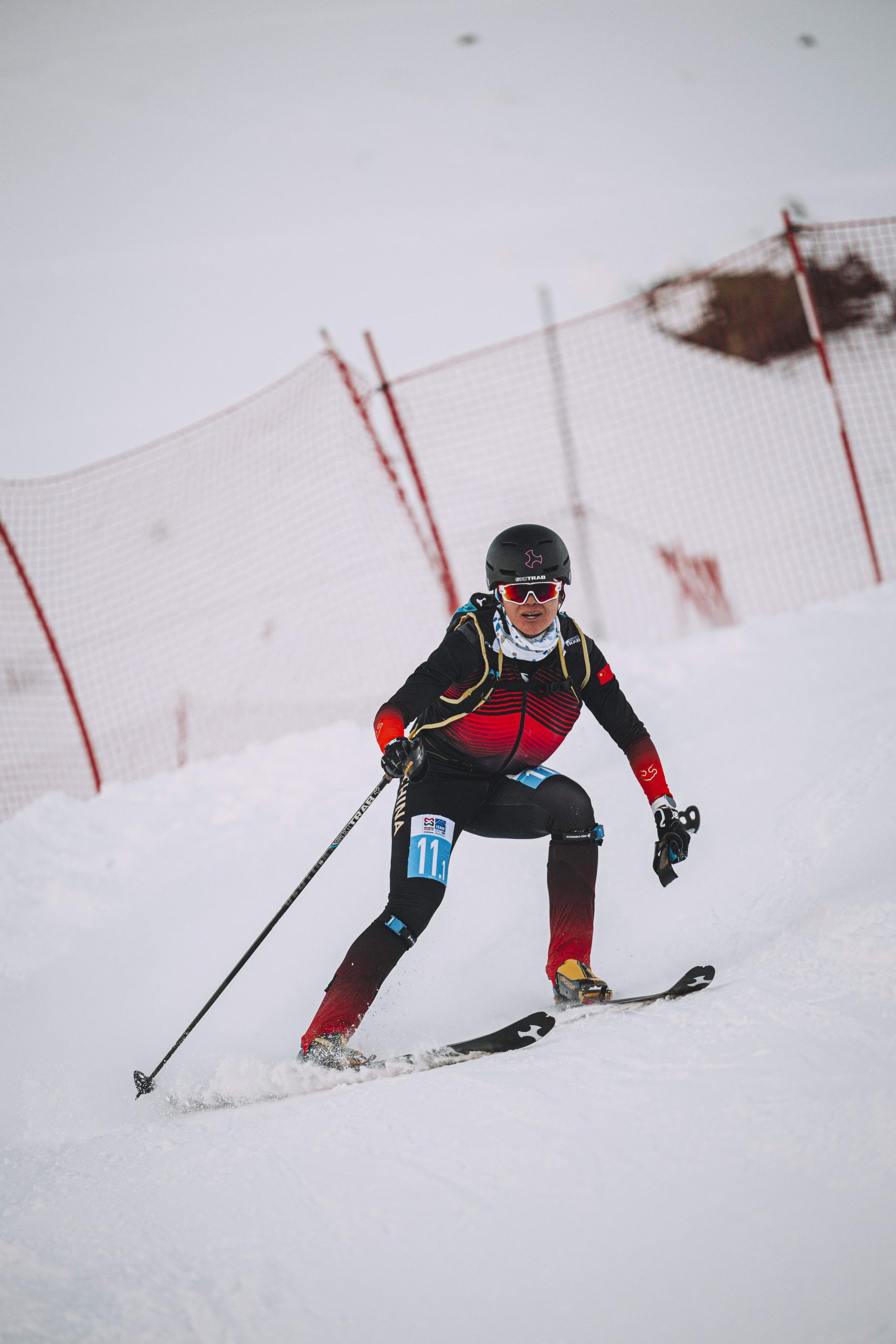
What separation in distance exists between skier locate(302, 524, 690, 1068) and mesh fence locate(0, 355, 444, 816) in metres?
2.71

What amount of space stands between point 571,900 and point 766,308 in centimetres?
805

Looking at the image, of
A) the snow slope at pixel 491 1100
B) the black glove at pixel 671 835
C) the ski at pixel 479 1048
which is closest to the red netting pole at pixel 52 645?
the snow slope at pixel 491 1100

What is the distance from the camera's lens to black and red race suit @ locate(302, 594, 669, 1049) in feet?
9.35

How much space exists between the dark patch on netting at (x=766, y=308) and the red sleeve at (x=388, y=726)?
16.9ft

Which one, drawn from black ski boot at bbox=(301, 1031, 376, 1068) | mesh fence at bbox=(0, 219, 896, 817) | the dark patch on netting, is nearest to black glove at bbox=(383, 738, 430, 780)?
black ski boot at bbox=(301, 1031, 376, 1068)

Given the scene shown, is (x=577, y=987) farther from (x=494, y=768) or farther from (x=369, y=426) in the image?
(x=369, y=426)

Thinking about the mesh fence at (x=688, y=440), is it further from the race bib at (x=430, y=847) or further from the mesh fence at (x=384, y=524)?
the race bib at (x=430, y=847)

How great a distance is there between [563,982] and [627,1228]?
3.83 ft

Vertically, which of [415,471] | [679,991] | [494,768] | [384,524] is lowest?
[679,991]

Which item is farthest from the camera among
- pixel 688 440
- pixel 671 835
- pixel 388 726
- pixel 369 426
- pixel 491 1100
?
pixel 688 440

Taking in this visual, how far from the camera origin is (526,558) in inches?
113

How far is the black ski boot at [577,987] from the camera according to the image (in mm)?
2680

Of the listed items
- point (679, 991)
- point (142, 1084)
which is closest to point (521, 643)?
point (679, 991)

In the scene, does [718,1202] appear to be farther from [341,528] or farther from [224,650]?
[224,650]
